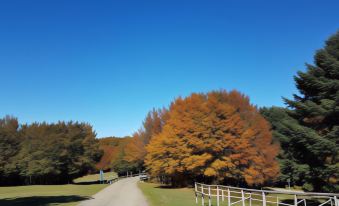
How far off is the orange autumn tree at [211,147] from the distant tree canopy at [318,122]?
37.2 feet

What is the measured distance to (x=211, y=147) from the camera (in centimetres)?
3916

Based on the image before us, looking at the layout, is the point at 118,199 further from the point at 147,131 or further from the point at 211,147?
the point at 147,131

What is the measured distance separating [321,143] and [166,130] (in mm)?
23808

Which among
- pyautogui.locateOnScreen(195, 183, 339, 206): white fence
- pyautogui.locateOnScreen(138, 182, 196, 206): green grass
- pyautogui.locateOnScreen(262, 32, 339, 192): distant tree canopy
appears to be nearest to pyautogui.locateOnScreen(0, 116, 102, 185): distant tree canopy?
pyautogui.locateOnScreen(138, 182, 196, 206): green grass

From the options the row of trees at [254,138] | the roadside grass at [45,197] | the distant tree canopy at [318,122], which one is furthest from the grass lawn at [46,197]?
the distant tree canopy at [318,122]

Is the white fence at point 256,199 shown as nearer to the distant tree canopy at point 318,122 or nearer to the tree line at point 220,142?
the distant tree canopy at point 318,122

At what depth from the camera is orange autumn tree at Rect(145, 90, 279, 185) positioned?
39406mm

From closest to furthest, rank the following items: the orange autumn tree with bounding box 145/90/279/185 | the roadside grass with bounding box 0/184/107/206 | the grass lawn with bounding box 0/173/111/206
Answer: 1. the roadside grass with bounding box 0/184/107/206
2. the grass lawn with bounding box 0/173/111/206
3. the orange autumn tree with bounding box 145/90/279/185

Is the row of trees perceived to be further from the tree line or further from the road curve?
the road curve

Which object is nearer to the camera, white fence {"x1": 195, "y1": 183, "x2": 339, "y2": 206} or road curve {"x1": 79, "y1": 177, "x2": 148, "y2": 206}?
white fence {"x1": 195, "y1": 183, "x2": 339, "y2": 206}

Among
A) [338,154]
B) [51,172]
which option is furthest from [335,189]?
[51,172]

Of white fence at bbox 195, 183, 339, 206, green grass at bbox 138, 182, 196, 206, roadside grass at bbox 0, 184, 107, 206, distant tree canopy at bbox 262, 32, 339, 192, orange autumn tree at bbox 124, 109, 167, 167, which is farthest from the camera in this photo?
orange autumn tree at bbox 124, 109, 167, 167

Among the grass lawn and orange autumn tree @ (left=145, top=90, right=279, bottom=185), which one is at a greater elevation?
orange autumn tree @ (left=145, top=90, right=279, bottom=185)

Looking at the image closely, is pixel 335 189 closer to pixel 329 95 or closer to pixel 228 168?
pixel 329 95
